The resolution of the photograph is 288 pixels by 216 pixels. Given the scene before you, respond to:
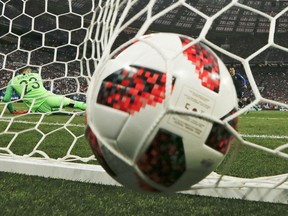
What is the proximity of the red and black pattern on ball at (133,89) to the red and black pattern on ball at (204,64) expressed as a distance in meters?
0.15

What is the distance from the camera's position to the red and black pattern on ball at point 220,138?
4.37 feet

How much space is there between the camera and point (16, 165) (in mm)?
2494

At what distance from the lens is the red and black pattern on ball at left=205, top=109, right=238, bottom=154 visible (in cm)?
133

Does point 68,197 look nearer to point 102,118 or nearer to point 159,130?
point 102,118

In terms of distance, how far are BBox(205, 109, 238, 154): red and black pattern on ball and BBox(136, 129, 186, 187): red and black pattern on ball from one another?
11 centimetres

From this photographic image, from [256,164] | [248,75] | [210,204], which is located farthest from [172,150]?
[256,164]

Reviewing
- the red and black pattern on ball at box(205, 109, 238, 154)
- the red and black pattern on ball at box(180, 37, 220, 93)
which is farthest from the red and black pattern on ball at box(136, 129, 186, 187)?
the red and black pattern on ball at box(180, 37, 220, 93)

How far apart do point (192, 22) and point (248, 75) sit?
24.0m

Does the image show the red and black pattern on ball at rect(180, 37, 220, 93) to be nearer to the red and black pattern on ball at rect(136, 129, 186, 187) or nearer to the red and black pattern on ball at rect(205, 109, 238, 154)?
the red and black pattern on ball at rect(205, 109, 238, 154)

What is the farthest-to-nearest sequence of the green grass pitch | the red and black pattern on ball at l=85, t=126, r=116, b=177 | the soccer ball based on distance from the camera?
1. the green grass pitch
2. the red and black pattern on ball at l=85, t=126, r=116, b=177
3. the soccer ball

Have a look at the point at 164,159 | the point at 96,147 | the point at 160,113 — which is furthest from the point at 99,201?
the point at 160,113

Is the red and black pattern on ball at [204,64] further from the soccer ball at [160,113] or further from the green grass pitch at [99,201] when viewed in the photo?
the green grass pitch at [99,201]

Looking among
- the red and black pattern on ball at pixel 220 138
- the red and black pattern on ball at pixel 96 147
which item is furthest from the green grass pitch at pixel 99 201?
the red and black pattern on ball at pixel 96 147

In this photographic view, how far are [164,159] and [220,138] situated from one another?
0.68ft
